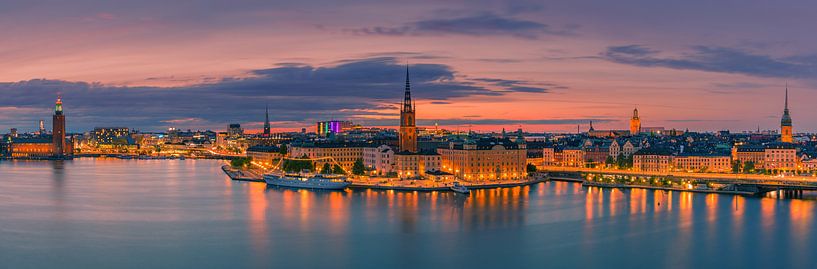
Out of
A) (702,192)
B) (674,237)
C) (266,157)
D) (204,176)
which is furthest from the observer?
(266,157)

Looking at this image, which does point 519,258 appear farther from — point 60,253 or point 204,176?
point 204,176

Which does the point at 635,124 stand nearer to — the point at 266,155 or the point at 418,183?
the point at 266,155

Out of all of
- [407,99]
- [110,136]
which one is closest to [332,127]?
[110,136]

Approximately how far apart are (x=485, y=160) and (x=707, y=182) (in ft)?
23.6

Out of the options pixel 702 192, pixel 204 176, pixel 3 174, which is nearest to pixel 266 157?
pixel 204 176

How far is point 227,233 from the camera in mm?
15461

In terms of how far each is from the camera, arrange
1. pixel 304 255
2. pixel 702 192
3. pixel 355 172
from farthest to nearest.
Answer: pixel 355 172, pixel 702 192, pixel 304 255

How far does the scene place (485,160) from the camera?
27484 millimetres

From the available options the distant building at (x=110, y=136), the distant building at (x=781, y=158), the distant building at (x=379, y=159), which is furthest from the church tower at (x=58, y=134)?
the distant building at (x=781, y=158)

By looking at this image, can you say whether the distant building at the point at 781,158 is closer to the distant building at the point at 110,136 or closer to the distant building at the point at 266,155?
the distant building at the point at 266,155

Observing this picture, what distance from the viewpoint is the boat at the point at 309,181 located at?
2480 centimetres

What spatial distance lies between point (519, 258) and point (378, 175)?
1546cm

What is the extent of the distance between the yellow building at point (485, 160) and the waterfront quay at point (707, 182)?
2484 mm

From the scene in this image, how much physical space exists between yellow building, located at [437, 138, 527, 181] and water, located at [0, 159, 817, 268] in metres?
3.78
